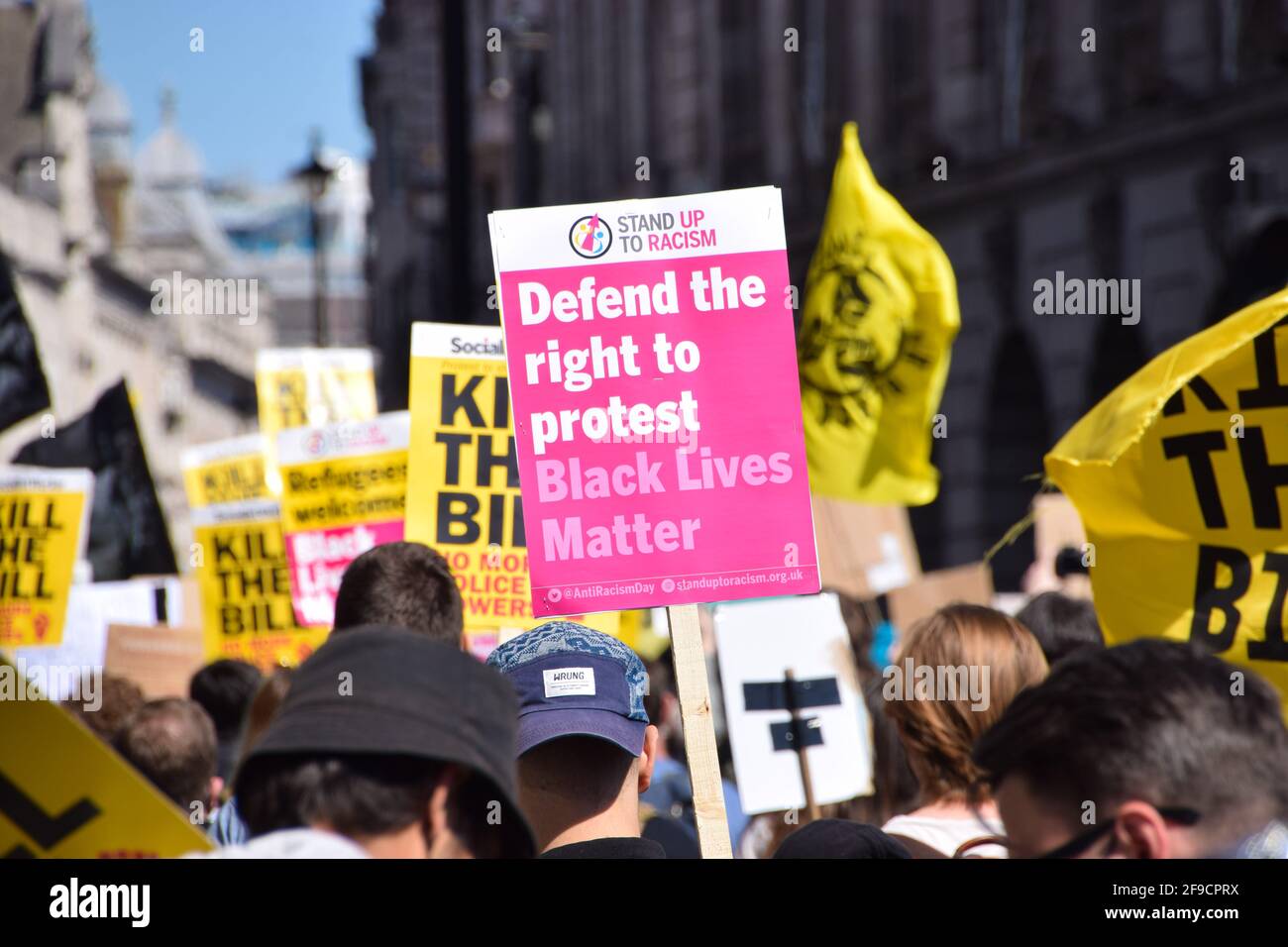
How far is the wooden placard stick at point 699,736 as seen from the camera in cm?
400

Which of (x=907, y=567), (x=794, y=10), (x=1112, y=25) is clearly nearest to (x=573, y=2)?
(x=794, y=10)

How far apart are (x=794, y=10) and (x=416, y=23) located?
30.0 meters

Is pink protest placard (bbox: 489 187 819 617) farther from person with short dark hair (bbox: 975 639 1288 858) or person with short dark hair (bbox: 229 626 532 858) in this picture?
person with short dark hair (bbox: 229 626 532 858)

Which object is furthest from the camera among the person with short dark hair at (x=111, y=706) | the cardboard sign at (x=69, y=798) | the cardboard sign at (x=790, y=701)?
the person with short dark hair at (x=111, y=706)

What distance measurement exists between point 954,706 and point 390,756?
2002 millimetres

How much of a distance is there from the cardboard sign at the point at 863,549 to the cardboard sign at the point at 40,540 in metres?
4.09

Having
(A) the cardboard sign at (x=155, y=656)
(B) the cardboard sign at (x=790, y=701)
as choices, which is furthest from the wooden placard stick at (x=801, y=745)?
(A) the cardboard sign at (x=155, y=656)

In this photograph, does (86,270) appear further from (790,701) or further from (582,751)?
(582,751)

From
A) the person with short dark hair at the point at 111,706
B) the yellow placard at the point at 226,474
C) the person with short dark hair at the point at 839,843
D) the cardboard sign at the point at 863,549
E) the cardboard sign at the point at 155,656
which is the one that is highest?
the yellow placard at the point at 226,474

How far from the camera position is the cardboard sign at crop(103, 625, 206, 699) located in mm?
9828

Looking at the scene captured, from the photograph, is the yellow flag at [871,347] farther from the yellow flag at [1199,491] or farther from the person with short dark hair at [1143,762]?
the person with short dark hair at [1143,762]

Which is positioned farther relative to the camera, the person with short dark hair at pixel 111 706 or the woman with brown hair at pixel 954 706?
the person with short dark hair at pixel 111 706

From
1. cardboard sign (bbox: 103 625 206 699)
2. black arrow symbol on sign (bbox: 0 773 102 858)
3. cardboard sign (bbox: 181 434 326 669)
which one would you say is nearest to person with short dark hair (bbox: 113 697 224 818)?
black arrow symbol on sign (bbox: 0 773 102 858)

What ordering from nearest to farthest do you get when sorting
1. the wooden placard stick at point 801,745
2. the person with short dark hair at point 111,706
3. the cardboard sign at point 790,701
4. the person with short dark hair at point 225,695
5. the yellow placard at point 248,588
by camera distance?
the wooden placard stick at point 801,745
the cardboard sign at point 790,701
the person with short dark hair at point 111,706
the person with short dark hair at point 225,695
the yellow placard at point 248,588
